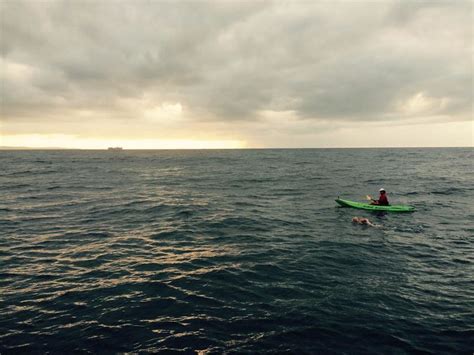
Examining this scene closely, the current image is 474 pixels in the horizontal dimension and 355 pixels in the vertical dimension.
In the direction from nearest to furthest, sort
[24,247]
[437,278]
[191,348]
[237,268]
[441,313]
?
[191,348]
[441,313]
[437,278]
[237,268]
[24,247]

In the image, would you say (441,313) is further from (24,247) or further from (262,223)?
(24,247)

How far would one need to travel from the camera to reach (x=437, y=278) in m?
14.2

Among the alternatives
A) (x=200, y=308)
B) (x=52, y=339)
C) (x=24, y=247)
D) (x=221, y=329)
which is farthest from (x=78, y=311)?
(x=24, y=247)

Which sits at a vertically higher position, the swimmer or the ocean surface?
the swimmer

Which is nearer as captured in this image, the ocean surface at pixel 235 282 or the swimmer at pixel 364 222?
the ocean surface at pixel 235 282

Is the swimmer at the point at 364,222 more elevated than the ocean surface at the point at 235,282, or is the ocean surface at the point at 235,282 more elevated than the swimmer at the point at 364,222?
the swimmer at the point at 364,222

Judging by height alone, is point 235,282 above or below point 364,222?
below

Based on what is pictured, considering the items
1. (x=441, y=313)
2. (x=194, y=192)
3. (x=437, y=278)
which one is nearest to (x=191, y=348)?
(x=441, y=313)

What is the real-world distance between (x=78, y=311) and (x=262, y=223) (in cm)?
1590

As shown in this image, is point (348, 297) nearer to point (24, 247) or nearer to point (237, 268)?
point (237, 268)

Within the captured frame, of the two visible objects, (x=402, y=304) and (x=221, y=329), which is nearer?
(x=221, y=329)

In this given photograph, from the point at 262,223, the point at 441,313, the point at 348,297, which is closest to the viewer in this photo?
the point at 441,313

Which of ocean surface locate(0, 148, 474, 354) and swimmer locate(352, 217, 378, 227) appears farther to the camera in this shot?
swimmer locate(352, 217, 378, 227)

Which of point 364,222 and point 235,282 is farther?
point 364,222
